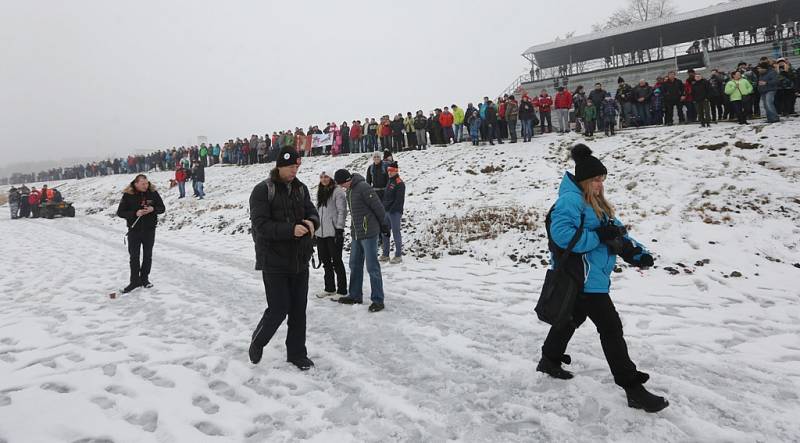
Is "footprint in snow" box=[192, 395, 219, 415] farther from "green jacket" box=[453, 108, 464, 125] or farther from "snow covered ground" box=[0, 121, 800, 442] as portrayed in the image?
"green jacket" box=[453, 108, 464, 125]

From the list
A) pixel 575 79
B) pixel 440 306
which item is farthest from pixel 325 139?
pixel 440 306

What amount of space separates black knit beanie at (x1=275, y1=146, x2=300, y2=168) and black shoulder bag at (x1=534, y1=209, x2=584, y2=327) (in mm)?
2558

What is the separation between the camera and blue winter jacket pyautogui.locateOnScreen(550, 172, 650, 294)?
126 inches

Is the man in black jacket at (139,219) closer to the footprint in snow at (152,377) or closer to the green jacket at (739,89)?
the footprint in snow at (152,377)

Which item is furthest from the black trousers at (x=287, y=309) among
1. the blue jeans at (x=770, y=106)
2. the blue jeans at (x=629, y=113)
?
the blue jeans at (x=629, y=113)

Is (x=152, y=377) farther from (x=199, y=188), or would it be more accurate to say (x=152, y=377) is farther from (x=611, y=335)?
(x=199, y=188)

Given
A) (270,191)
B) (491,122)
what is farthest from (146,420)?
(491,122)

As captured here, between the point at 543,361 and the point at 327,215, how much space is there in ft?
13.6

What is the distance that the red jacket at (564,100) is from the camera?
56.3 feet

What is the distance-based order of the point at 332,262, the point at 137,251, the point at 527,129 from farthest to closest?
the point at 527,129, the point at 137,251, the point at 332,262

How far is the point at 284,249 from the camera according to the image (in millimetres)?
4051

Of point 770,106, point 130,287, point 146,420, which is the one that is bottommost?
point 146,420

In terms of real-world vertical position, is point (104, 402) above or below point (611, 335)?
below

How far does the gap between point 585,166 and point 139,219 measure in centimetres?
771
